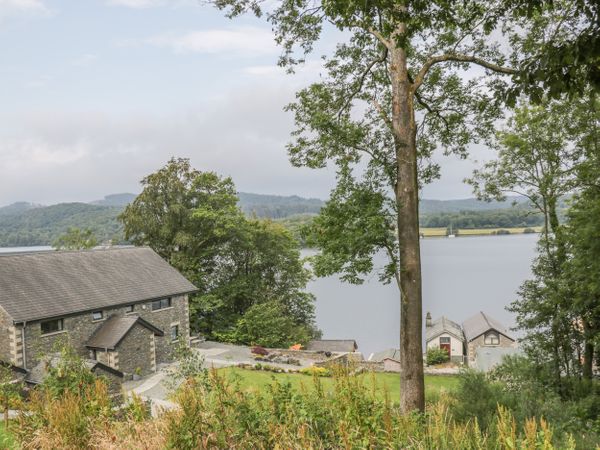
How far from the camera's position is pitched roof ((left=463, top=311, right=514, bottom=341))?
39.1 metres

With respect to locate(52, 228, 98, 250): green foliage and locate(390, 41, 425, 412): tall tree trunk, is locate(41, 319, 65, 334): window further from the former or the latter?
locate(52, 228, 98, 250): green foliage

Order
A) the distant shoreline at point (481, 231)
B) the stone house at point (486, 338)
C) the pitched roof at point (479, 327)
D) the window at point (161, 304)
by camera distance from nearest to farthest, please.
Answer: the window at point (161, 304) → the stone house at point (486, 338) → the pitched roof at point (479, 327) → the distant shoreline at point (481, 231)

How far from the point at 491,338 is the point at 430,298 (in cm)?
1693

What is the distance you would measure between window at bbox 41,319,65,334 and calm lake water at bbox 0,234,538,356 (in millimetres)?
22835

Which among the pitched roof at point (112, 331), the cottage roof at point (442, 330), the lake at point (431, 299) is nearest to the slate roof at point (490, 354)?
the cottage roof at point (442, 330)

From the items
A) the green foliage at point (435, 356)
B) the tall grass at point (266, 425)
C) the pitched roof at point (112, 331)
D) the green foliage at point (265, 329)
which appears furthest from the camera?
the green foliage at point (435, 356)

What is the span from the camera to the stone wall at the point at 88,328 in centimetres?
1881

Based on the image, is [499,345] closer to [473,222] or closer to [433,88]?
[433,88]

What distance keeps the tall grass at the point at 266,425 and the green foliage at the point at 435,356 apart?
35353 mm

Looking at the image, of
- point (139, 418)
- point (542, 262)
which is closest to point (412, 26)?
point (139, 418)

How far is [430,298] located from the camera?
56.3 m

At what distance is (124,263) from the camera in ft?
85.3

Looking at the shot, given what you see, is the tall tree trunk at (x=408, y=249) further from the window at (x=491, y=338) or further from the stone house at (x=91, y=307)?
the window at (x=491, y=338)

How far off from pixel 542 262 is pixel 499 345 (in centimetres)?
2572
